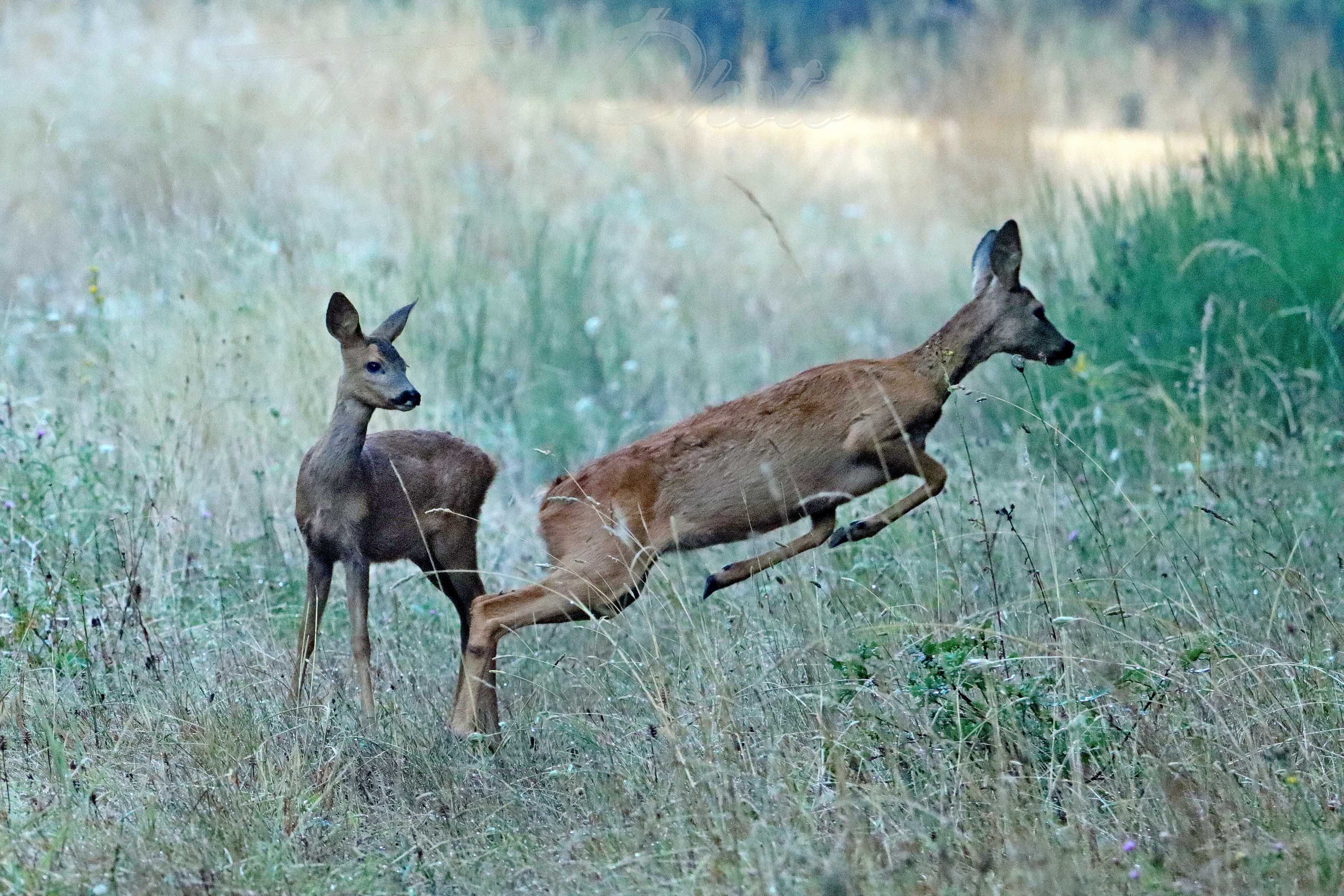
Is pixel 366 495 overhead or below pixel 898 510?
overhead

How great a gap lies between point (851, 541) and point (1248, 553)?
1.59 metres

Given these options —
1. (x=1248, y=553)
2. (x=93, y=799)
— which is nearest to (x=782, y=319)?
(x=1248, y=553)

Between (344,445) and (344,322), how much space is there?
39cm

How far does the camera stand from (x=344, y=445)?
5445mm

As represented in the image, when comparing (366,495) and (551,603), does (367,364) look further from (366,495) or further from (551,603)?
(551,603)

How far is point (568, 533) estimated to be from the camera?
5.70 meters

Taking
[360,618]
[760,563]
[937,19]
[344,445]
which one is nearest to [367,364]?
[344,445]

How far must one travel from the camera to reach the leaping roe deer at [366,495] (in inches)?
212

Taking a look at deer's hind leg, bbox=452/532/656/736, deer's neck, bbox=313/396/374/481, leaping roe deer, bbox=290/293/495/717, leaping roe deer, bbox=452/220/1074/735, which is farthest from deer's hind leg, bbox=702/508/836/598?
deer's neck, bbox=313/396/374/481

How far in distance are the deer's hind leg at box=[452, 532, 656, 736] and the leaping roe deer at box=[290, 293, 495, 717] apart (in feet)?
0.65

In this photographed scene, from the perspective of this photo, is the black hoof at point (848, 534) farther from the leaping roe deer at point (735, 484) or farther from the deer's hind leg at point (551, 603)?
the deer's hind leg at point (551, 603)

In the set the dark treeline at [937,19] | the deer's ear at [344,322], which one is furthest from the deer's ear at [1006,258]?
the dark treeline at [937,19]

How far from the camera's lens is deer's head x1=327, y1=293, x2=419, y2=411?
17.5 ft

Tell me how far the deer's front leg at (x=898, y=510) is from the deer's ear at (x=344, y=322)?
1646 mm
